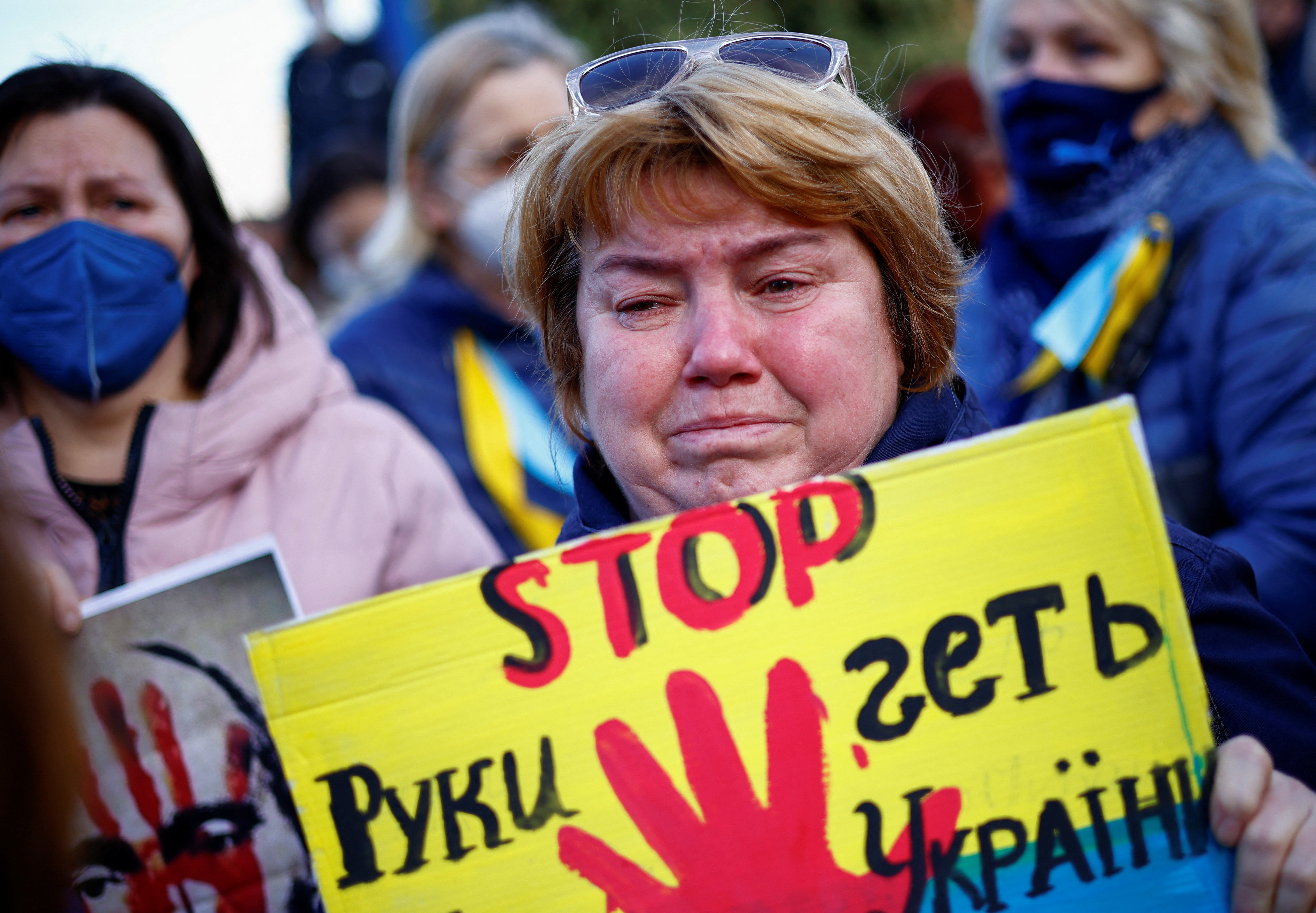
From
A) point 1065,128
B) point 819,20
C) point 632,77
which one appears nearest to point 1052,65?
point 1065,128

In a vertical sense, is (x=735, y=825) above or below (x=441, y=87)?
below

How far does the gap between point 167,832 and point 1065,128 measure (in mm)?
2740

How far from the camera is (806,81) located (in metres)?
1.77

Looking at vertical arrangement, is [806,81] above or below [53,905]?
above

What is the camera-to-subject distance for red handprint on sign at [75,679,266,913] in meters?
1.78

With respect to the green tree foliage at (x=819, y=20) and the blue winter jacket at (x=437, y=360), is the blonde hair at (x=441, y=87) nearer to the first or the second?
the blue winter jacket at (x=437, y=360)

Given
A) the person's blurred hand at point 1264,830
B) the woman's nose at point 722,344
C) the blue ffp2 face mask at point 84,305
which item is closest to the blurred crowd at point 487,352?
the blue ffp2 face mask at point 84,305

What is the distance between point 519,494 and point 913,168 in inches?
74.0

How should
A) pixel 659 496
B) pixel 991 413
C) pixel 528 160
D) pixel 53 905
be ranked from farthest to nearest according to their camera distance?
pixel 991 413 → pixel 528 160 → pixel 659 496 → pixel 53 905

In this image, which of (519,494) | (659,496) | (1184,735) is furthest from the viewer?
(519,494)

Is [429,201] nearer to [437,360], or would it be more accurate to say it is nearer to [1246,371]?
[437,360]

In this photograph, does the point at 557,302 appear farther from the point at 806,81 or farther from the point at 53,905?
the point at 53,905

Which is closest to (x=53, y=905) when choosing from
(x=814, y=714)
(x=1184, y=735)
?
(x=814, y=714)

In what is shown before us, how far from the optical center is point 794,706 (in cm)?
138
